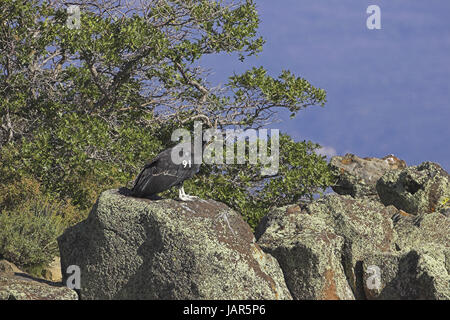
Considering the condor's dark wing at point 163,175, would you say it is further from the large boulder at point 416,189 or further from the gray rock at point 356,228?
the large boulder at point 416,189

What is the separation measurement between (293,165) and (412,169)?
3.39 meters

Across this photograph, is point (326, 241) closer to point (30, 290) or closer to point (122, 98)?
point (30, 290)

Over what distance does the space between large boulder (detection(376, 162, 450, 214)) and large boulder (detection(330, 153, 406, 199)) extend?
1550 millimetres

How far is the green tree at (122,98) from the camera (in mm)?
18170

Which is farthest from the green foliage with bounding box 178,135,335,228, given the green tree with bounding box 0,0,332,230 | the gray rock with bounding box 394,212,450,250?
the gray rock with bounding box 394,212,450,250

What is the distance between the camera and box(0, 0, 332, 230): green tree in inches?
715

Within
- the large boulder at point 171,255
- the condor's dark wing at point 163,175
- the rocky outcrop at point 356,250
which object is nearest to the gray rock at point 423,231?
the rocky outcrop at point 356,250

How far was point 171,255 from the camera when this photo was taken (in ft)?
31.8

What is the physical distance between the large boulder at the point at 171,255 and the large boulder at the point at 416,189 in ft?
30.3

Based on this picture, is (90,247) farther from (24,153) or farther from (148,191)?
(24,153)

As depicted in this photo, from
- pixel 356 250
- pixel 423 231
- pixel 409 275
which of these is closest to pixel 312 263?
pixel 356 250

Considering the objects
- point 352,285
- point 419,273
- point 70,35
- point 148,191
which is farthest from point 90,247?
point 70,35

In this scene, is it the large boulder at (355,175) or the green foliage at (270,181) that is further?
the large boulder at (355,175)

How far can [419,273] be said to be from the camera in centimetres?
991
